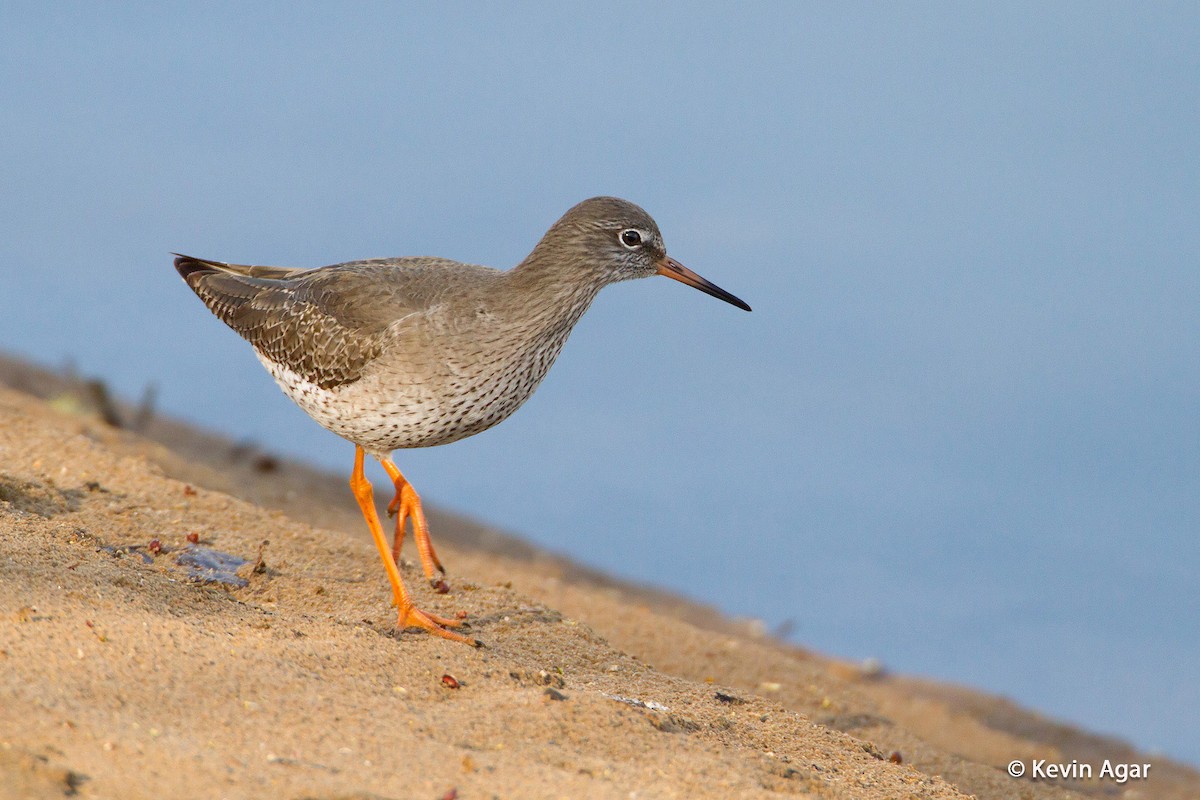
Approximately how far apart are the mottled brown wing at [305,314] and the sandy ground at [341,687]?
48.5 inches

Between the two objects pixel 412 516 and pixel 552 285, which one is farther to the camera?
pixel 412 516

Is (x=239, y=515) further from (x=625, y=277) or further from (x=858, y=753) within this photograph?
(x=858, y=753)

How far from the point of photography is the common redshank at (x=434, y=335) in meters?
6.72

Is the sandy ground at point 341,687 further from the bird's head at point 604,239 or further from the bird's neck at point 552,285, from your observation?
the bird's head at point 604,239

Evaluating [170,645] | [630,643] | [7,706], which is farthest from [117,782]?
[630,643]

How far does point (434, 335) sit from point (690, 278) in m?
1.59

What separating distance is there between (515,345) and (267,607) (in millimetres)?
1954

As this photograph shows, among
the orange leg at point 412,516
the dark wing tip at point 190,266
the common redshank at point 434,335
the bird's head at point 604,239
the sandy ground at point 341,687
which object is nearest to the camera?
the sandy ground at point 341,687

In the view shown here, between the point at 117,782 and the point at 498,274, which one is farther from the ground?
the point at 498,274

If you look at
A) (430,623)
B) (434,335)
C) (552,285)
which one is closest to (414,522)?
(430,623)

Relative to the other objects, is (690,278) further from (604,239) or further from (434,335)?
(434,335)

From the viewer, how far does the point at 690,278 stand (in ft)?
24.2

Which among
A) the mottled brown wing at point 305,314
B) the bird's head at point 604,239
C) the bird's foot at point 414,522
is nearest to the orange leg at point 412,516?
the bird's foot at point 414,522

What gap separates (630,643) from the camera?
866cm
